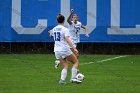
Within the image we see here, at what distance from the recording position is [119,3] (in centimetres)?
3109

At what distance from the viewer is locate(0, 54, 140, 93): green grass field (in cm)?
1579

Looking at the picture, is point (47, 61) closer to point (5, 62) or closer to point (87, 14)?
point (5, 62)

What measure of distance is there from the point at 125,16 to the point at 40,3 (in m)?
4.79

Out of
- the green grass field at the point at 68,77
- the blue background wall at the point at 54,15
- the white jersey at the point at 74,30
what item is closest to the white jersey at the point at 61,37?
the green grass field at the point at 68,77

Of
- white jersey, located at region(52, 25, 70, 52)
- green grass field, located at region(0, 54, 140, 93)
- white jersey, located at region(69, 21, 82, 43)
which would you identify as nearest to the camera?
green grass field, located at region(0, 54, 140, 93)

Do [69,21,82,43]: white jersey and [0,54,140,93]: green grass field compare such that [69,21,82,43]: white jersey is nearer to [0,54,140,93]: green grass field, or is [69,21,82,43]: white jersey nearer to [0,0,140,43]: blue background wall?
[0,54,140,93]: green grass field

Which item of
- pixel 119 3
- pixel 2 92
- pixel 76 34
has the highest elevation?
pixel 119 3

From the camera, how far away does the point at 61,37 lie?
1698 centimetres

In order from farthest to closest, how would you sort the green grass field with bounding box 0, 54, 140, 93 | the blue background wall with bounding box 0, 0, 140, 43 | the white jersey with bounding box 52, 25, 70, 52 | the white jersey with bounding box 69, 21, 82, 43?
the blue background wall with bounding box 0, 0, 140, 43 < the white jersey with bounding box 69, 21, 82, 43 < the white jersey with bounding box 52, 25, 70, 52 < the green grass field with bounding box 0, 54, 140, 93

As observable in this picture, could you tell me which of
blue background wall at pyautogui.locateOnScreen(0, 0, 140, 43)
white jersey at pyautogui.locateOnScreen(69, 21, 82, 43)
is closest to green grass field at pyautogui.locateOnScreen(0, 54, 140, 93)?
white jersey at pyautogui.locateOnScreen(69, 21, 82, 43)

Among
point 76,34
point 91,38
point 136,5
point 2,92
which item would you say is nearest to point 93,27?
point 91,38

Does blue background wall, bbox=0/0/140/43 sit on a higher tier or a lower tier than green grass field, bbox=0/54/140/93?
higher

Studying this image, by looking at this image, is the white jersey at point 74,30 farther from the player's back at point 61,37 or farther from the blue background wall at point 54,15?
the blue background wall at point 54,15

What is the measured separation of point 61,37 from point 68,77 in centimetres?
267
